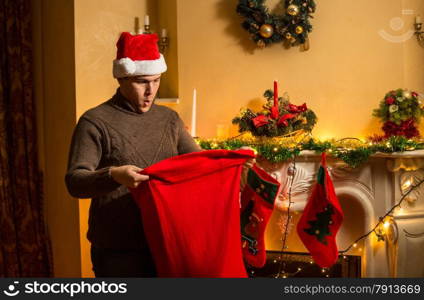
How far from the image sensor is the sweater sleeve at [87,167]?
5.01 feet

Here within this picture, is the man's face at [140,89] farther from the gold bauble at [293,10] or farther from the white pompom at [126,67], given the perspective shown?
the gold bauble at [293,10]

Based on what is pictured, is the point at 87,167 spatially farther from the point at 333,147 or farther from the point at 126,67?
the point at 333,147

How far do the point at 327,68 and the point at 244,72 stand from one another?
0.46 meters

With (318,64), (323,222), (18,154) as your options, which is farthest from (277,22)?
(18,154)

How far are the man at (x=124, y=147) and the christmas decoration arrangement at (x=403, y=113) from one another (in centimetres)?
137

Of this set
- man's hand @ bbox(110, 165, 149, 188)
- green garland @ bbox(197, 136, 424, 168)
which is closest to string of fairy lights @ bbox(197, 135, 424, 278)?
green garland @ bbox(197, 136, 424, 168)

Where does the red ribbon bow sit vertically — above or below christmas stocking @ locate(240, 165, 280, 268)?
above

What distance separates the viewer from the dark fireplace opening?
2.78 m

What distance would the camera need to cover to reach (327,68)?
9.50ft

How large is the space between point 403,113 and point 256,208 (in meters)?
1.05

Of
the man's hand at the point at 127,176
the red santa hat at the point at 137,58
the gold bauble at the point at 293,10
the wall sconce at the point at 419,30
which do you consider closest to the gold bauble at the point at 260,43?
the gold bauble at the point at 293,10

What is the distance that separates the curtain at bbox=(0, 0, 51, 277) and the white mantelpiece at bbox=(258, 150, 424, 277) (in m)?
1.34

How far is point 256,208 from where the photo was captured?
2064mm

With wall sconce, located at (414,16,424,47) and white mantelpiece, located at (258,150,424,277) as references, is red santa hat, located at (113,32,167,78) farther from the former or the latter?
wall sconce, located at (414,16,424,47)
